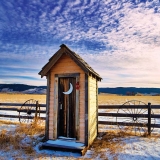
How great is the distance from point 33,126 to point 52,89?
3.20m

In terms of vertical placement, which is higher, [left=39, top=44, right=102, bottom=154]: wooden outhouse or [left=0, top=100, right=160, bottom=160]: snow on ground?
[left=39, top=44, right=102, bottom=154]: wooden outhouse

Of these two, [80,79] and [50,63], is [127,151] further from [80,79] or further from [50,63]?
[50,63]

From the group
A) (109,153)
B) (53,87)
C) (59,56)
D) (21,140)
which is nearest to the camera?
(109,153)

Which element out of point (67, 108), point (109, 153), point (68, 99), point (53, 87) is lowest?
point (109, 153)

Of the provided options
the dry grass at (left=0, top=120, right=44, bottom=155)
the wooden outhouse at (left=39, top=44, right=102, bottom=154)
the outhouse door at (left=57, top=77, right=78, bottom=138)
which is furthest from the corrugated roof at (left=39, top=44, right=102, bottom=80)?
the dry grass at (left=0, top=120, right=44, bottom=155)

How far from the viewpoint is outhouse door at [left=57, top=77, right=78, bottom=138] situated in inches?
276

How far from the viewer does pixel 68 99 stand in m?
7.12

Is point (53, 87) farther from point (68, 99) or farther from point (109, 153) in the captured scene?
point (109, 153)

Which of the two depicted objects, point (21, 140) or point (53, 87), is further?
point (21, 140)

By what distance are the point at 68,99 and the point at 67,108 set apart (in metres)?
0.37

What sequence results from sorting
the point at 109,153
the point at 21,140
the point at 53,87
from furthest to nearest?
the point at 21,140, the point at 53,87, the point at 109,153

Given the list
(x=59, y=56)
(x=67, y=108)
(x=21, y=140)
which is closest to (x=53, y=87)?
(x=67, y=108)

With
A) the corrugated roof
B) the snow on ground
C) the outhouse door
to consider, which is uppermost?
the corrugated roof

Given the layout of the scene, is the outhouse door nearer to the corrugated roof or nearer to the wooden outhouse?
the wooden outhouse
